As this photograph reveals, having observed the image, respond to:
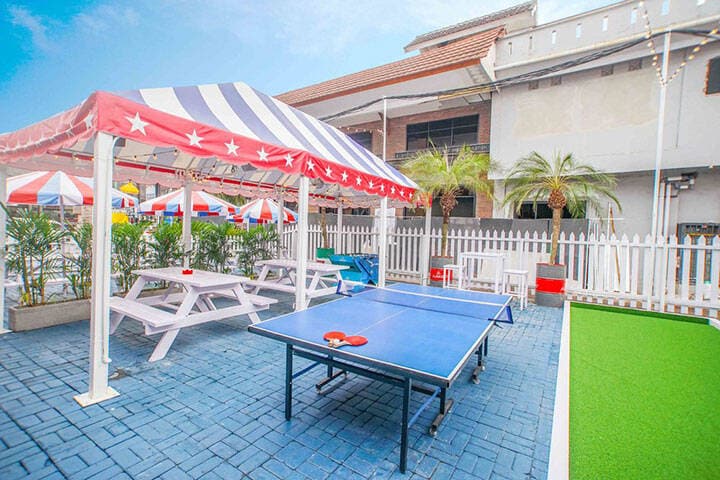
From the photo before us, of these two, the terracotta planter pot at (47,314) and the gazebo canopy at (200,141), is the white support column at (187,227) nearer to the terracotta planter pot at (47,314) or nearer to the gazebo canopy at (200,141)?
the gazebo canopy at (200,141)

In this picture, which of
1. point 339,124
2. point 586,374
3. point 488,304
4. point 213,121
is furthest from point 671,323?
point 339,124

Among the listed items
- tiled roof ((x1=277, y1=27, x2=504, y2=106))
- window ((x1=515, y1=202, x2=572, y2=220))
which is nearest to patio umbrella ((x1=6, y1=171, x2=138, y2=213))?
tiled roof ((x1=277, y1=27, x2=504, y2=106))

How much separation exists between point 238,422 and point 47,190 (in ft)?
26.9

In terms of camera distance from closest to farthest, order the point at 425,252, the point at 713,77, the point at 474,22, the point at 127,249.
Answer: the point at 127,249 < the point at 713,77 < the point at 425,252 < the point at 474,22

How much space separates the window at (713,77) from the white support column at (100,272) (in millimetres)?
12622

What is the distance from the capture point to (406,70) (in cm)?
1173

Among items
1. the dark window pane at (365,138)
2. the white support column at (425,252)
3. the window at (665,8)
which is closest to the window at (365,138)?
the dark window pane at (365,138)

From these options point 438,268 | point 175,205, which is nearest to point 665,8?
point 438,268

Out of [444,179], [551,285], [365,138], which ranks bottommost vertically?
[551,285]

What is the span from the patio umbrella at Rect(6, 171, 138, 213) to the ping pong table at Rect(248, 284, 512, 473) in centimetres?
708

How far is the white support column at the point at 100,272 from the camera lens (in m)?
3.03

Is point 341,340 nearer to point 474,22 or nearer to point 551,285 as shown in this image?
point 551,285

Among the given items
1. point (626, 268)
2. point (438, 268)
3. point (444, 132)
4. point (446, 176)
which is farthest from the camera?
point (444, 132)

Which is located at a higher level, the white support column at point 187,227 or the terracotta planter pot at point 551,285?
the white support column at point 187,227
